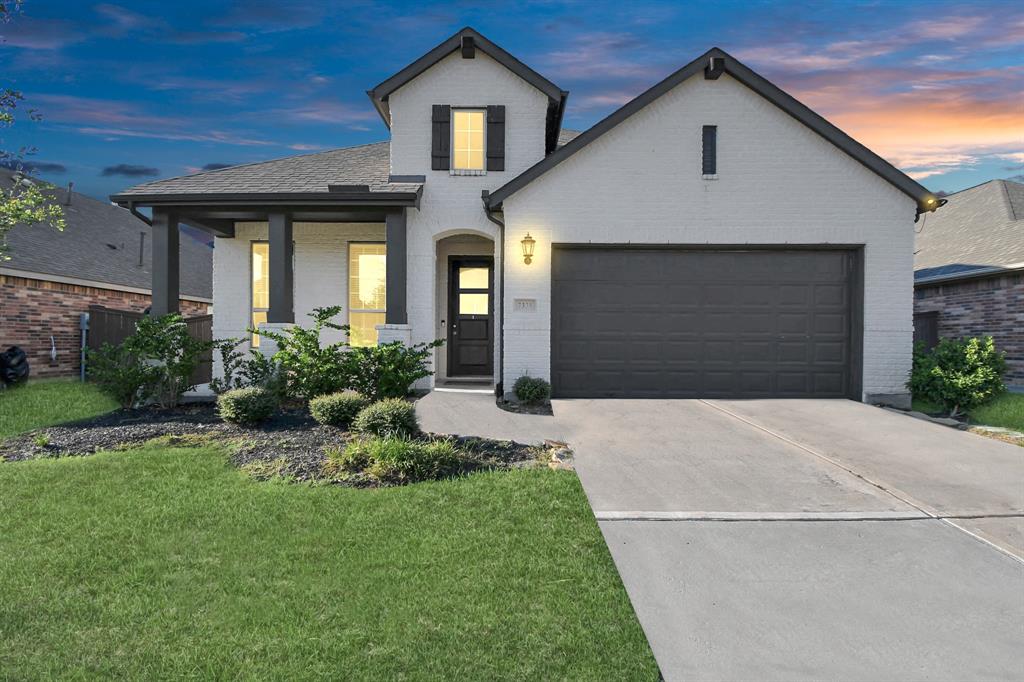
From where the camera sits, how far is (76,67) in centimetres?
2062

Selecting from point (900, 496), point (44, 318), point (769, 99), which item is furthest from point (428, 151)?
point (44, 318)

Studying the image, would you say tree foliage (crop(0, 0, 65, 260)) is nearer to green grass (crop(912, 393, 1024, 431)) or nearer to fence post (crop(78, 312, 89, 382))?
fence post (crop(78, 312, 89, 382))

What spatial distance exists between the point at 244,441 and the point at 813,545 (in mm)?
6309

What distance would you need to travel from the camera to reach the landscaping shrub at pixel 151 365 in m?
9.43

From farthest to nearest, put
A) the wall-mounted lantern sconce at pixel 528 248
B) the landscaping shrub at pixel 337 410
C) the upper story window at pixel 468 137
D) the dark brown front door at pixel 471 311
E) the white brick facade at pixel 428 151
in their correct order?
the dark brown front door at pixel 471 311 < the upper story window at pixel 468 137 < the white brick facade at pixel 428 151 < the wall-mounted lantern sconce at pixel 528 248 < the landscaping shrub at pixel 337 410

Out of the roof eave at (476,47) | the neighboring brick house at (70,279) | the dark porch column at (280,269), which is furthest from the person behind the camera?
the neighboring brick house at (70,279)

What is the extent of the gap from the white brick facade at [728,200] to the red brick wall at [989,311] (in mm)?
5127

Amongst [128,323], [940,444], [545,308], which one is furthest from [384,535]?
[128,323]

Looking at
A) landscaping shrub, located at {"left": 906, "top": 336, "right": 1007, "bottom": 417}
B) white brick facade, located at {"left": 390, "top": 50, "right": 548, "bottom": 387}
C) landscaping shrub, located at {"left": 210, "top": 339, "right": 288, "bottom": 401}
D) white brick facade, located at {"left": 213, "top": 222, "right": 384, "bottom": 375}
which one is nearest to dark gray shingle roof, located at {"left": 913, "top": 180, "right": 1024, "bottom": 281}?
landscaping shrub, located at {"left": 906, "top": 336, "right": 1007, "bottom": 417}

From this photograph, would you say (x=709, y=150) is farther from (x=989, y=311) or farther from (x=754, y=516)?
(x=989, y=311)

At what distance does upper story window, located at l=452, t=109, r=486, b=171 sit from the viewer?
11398 mm

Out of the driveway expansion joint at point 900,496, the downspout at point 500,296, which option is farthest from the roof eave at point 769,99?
the driveway expansion joint at point 900,496

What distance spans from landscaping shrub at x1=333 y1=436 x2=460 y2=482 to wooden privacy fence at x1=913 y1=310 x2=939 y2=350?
14964 millimetres

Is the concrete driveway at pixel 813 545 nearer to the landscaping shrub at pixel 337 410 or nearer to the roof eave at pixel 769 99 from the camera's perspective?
the landscaping shrub at pixel 337 410
